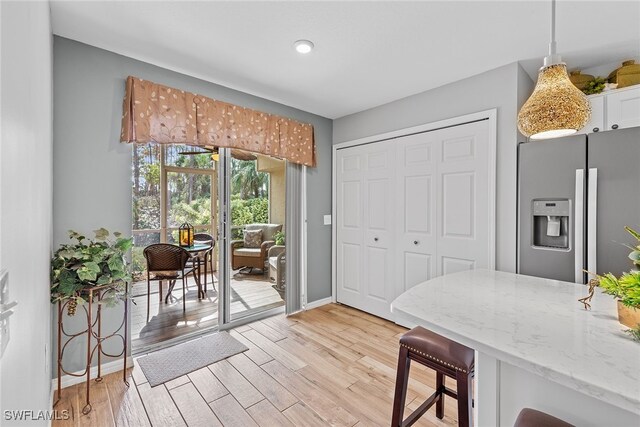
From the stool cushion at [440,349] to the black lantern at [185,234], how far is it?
92.6 inches

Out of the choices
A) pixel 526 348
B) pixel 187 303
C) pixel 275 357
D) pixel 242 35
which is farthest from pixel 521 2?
pixel 187 303

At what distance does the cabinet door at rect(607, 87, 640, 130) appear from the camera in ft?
6.91

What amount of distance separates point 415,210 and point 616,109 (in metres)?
1.68

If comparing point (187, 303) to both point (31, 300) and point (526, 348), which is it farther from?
point (526, 348)

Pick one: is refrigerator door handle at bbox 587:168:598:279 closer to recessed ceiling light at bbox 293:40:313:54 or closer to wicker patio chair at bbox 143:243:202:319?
recessed ceiling light at bbox 293:40:313:54

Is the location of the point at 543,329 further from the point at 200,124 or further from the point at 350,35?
the point at 200,124

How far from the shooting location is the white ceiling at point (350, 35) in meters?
1.75

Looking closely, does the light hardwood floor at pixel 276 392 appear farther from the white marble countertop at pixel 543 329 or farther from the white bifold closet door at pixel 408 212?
the white marble countertop at pixel 543 329

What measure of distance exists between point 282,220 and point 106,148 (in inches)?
71.9

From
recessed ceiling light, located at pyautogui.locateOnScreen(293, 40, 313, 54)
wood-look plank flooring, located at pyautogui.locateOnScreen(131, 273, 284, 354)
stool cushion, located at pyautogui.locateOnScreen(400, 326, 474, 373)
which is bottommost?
wood-look plank flooring, located at pyautogui.locateOnScreen(131, 273, 284, 354)

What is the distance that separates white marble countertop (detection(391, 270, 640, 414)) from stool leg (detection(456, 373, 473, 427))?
362mm

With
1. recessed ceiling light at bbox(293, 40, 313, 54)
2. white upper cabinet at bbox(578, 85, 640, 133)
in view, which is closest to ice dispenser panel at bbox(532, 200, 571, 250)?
white upper cabinet at bbox(578, 85, 640, 133)

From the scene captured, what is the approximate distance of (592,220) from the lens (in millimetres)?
1936

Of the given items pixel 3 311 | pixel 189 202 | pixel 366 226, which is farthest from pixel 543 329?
pixel 189 202
